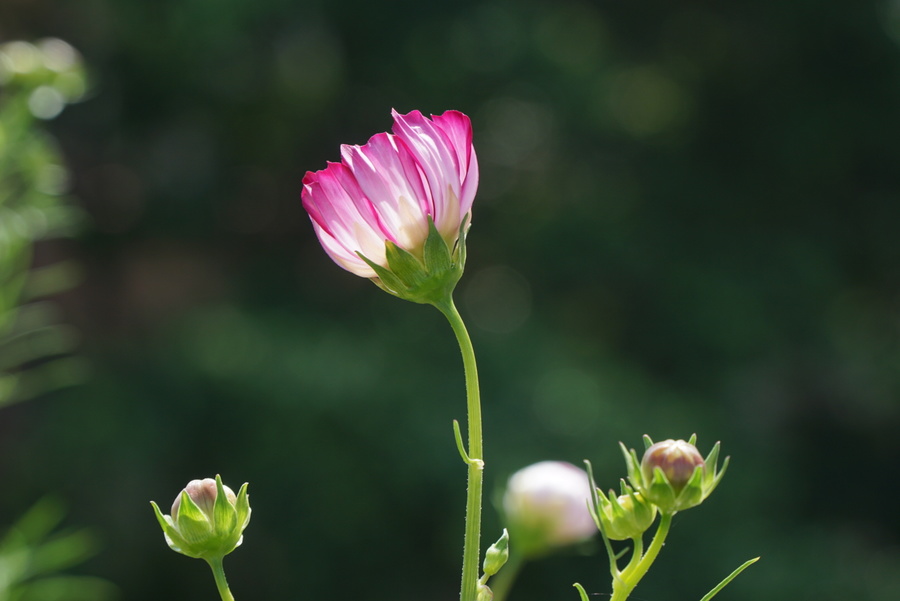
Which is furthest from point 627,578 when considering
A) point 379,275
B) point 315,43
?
point 315,43

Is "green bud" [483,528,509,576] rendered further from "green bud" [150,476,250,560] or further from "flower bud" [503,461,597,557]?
"flower bud" [503,461,597,557]

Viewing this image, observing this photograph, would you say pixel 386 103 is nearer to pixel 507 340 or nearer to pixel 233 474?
pixel 507 340

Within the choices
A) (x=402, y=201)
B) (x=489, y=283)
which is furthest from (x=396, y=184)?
(x=489, y=283)

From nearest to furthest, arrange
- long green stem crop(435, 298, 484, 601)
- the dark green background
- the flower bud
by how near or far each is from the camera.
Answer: long green stem crop(435, 298, 484, 601) → the flower bud → the dark green background

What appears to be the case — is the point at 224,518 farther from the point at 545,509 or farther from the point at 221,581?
the point at 545,509

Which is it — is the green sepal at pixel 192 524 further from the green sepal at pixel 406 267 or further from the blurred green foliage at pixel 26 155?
the blurred green foliage at pixel 26 155

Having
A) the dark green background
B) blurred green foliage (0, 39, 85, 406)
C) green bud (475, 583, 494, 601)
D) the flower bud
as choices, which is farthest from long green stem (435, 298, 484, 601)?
the dark green background
